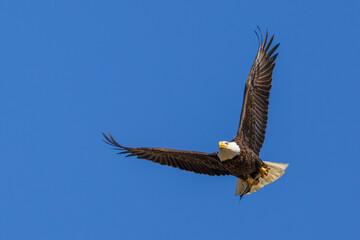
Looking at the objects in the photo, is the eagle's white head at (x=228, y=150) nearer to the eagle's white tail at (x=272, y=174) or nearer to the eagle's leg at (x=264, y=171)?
the eagle's leg at (x=264, y=171)

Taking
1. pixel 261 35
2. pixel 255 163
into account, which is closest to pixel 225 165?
pixel 255 163

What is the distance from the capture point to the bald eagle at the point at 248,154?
1037cm

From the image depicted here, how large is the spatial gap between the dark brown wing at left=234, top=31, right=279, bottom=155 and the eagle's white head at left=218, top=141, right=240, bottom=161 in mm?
376

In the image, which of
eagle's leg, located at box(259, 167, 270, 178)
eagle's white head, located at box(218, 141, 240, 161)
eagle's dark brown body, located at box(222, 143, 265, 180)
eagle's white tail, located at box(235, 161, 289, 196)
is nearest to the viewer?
eagle's white head, located at box(218, 141, 240, 161)

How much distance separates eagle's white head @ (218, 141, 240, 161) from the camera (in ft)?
32.5

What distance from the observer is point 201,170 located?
10.8 meters

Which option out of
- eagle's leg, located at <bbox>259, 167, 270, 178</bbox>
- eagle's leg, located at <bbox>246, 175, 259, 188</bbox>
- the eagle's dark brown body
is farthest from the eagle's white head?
eagle's leg, located at <bbox>246, 175, 259, 188</bbox>

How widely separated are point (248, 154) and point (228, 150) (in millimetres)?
442

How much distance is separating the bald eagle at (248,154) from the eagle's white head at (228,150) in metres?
0.16

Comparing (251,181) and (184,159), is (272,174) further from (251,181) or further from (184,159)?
(184,159)

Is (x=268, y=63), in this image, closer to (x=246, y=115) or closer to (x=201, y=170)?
(x=246, y=115)

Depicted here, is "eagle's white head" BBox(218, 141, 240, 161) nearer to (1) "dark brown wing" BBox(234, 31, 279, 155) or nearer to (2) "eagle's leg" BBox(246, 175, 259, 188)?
(1) "dark brown wing" BBox(234, 31, 279, 155)

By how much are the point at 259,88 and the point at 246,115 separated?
68 cm

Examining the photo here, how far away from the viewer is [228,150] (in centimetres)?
992
